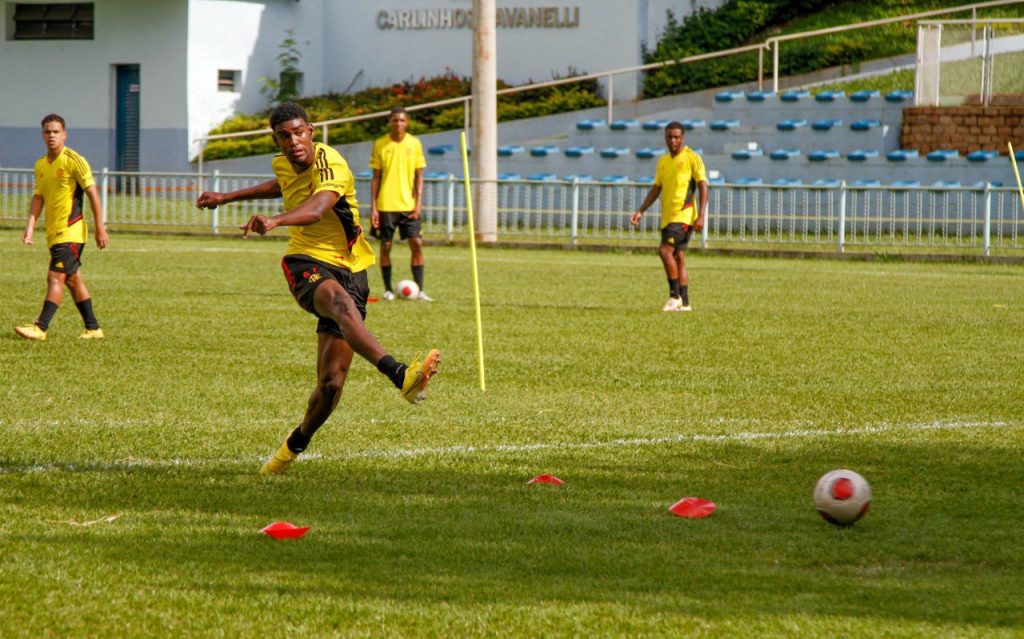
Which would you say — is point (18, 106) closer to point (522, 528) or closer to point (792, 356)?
point (792, 356)

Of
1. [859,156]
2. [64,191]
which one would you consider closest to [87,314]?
[64,191]

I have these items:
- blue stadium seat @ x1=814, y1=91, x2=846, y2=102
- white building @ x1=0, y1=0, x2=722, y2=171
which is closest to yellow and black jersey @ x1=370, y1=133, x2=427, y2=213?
blue stadium seat @ x1=814, y1=91, x2=846, y2=102

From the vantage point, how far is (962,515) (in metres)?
6.78

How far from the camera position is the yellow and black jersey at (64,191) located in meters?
13.1

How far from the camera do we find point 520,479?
752cm

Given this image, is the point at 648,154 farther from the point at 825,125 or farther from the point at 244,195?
the point at 244,195

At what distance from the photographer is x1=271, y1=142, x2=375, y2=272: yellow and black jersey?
25.0ft

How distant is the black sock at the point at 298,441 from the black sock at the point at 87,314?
612cm

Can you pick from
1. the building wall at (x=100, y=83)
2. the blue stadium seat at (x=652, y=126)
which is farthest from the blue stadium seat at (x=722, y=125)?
the building wall at (x=100, y=83)

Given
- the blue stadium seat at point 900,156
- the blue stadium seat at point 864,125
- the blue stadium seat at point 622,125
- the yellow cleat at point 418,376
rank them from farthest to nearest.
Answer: the blue stadium seat at point 622,125 → the blue stadium seat at point 864,125 → the blue stadium seat at point 900,156 → the yellow cleat at point 418,376

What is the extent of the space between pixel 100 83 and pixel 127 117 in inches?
45.0

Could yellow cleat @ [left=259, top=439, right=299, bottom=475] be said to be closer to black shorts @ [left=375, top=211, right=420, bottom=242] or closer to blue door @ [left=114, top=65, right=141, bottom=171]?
black shorts @ [left=375, top=211, right=420, bottom=242]

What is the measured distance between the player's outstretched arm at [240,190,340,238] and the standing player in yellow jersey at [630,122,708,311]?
9285 mm

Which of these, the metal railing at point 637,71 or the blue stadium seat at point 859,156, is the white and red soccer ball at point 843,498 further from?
the metal railing at point 637,71
